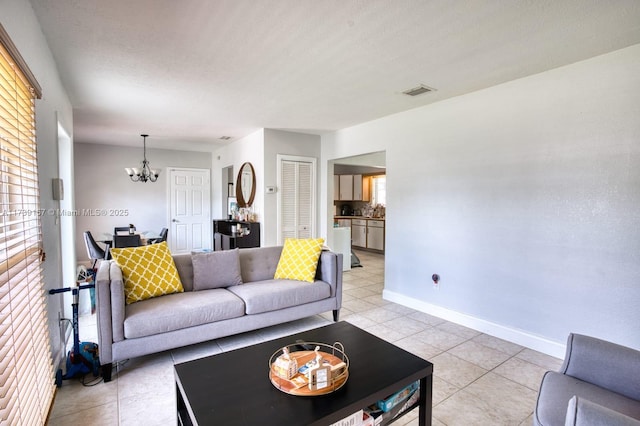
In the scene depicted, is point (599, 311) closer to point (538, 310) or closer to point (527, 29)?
point (538, 310)

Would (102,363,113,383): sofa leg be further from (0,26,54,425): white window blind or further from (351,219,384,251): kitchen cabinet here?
(351,219,384,251): kitchen cabinet

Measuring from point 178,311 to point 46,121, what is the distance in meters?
1.73

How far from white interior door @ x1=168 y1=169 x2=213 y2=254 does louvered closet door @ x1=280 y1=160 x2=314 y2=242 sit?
334 centimetres

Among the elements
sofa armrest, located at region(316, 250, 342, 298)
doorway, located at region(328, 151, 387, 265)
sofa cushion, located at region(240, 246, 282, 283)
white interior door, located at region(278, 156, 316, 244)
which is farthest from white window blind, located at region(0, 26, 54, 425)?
doorway, located at region(328, 151, 387, 265)

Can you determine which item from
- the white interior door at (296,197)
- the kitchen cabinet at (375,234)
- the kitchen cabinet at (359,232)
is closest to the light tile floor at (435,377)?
the white interior door at (296,197)

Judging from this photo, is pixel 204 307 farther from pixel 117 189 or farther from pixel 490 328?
pixel 117 189

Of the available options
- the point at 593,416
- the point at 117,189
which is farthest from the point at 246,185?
the point at 593,416

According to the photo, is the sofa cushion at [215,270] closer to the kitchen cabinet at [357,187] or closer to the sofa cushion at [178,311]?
the sofa cushion at [178,311]

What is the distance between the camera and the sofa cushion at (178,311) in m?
2.47

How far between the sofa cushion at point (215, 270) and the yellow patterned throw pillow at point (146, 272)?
0.18m

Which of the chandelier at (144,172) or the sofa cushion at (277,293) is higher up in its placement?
the chandelier at (144,172)

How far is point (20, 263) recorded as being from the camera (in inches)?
62.5

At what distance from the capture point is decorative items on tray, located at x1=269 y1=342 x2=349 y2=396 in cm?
147

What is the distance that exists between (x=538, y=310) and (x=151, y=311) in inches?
133
